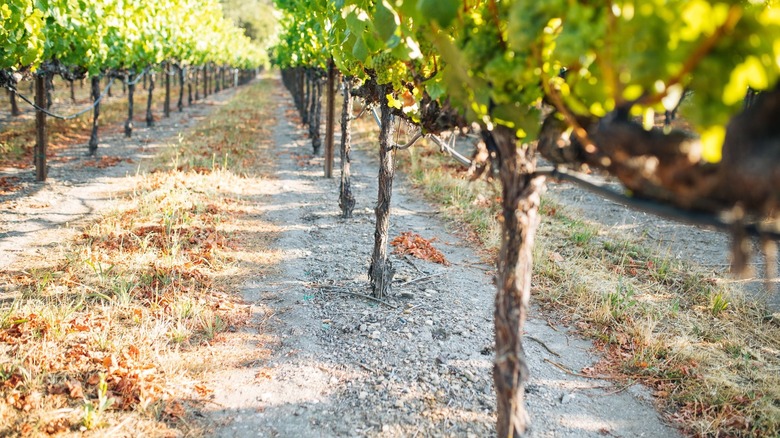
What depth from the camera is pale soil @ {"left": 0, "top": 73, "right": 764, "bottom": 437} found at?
3590 millimetres

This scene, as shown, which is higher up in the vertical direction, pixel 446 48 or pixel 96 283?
pixel 446 48

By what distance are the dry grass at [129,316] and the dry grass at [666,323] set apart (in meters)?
2.72

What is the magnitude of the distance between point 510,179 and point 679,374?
123 inches

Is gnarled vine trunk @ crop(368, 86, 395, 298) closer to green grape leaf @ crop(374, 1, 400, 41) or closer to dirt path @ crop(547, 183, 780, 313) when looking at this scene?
green grape leaf @ crop(374, 1, 400, 41)

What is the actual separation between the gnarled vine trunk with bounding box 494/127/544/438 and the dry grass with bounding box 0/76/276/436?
6.99 ft

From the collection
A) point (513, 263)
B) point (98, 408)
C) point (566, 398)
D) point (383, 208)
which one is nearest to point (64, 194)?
point (383, 208)

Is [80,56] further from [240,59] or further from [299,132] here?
[240,59]

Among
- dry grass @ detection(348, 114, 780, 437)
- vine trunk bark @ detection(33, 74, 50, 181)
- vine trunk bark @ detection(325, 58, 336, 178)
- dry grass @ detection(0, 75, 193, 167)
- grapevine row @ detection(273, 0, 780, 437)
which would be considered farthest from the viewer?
dry grass @ detection(0, 75, 193, 167)

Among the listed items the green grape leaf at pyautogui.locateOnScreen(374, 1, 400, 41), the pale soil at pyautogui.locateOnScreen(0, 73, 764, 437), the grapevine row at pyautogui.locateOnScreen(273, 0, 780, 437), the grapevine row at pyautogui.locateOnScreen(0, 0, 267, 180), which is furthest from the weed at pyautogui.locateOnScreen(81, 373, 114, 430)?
the grapevine row at pyautogui.locateOnScreen(0, 0, 267, 180)

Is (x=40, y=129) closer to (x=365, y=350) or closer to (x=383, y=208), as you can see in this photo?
(x=383, y=208)

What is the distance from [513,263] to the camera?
92.8 inches

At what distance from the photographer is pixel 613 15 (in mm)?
1585

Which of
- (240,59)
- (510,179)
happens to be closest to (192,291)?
(510,179)

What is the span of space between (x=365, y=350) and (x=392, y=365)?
1.05 feet
